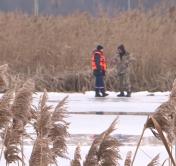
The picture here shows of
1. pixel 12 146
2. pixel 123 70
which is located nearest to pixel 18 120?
pixel 12 146

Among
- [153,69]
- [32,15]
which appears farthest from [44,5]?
[153,69]

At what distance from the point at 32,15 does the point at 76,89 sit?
4804 mm

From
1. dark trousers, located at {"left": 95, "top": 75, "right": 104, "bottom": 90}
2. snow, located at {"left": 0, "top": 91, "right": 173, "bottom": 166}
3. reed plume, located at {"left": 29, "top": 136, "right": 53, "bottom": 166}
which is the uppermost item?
reed plume, located at {"left": 29, "top": 136, "right": 53, "bottom": 166}

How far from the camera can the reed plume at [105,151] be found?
2.98 metres

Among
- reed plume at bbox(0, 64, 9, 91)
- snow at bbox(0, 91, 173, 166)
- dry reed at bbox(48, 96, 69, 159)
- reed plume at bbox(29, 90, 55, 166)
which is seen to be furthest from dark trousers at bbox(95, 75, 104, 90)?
reed plume at bbox(0, 64, 9, 91)

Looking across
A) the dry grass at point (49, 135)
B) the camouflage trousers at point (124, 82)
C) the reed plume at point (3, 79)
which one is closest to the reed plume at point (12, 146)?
the dry grass at point (49, 135)

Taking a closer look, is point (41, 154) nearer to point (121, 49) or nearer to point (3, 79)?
point (3, 79)

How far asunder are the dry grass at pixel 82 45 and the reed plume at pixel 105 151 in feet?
47.4

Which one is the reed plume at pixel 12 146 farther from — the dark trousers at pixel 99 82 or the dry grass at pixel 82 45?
the dry grass at pixel 82 45

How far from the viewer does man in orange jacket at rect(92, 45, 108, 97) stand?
54.7ft

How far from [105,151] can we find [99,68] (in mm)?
13774

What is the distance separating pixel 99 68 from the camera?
16750 millimetres

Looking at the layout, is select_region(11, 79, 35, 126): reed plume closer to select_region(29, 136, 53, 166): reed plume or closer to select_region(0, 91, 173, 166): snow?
select_region(29, 136, 53, 166): reed plume

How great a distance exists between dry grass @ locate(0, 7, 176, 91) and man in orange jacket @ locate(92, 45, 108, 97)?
3.32ft
